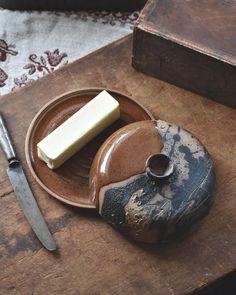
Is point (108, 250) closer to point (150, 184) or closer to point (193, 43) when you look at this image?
point (150, 184)

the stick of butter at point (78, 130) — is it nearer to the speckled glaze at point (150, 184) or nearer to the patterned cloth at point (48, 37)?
the speckled glaze at point (150, 184)

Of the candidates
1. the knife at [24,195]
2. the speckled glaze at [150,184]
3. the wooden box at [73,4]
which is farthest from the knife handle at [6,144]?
the wooden box at [73,4]

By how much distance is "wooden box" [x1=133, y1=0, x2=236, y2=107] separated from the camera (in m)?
1.23

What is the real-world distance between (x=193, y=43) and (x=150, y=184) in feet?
1.18

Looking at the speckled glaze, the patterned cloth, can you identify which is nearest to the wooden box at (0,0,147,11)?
the patterned cloth

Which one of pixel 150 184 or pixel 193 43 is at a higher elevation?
pixel 193 43

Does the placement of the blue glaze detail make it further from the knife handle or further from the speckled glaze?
the knife handle

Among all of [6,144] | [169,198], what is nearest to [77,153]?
[6,144]

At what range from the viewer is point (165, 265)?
1.14 m

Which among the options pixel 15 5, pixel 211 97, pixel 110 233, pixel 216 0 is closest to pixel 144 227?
pixel 110 233

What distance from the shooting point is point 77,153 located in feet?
4.03

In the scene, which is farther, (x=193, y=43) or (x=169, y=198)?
(x=193, y=43)

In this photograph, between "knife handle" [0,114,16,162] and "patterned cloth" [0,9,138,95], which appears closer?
"knife handle" [0,114,16,162]

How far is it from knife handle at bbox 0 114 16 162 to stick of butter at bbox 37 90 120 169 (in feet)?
0.20
